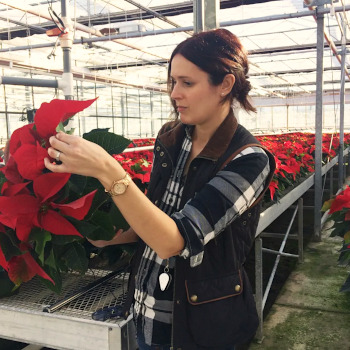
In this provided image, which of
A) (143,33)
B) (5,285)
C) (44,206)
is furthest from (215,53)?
(143,33)

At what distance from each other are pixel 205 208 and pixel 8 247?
43 centimetres

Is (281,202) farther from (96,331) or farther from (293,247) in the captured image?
(293,247)

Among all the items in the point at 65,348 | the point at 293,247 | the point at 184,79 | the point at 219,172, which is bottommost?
the point at 293,247

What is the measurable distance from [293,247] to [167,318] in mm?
4145

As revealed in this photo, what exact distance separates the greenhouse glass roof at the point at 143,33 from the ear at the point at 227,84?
2.42 meters

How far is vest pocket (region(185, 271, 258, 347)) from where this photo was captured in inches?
39.7

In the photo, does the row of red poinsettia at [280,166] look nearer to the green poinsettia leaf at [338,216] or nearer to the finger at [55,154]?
the green poinsettia leaf at [338,216]

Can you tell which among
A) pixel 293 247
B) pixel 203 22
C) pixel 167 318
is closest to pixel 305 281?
pixel 293 247

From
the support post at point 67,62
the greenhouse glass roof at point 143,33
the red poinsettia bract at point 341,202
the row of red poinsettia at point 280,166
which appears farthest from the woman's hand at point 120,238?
the greenhouse glass roof at point 143,33

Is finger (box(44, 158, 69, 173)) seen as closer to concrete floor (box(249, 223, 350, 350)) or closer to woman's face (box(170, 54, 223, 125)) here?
woman's face (box(170, 54, 223, 125))

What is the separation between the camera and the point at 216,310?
3.37 ft

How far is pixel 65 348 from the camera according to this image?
1.10 metres

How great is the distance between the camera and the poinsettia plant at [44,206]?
0.80 m

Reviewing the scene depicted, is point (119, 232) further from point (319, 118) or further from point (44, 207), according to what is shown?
point (319, 118)
